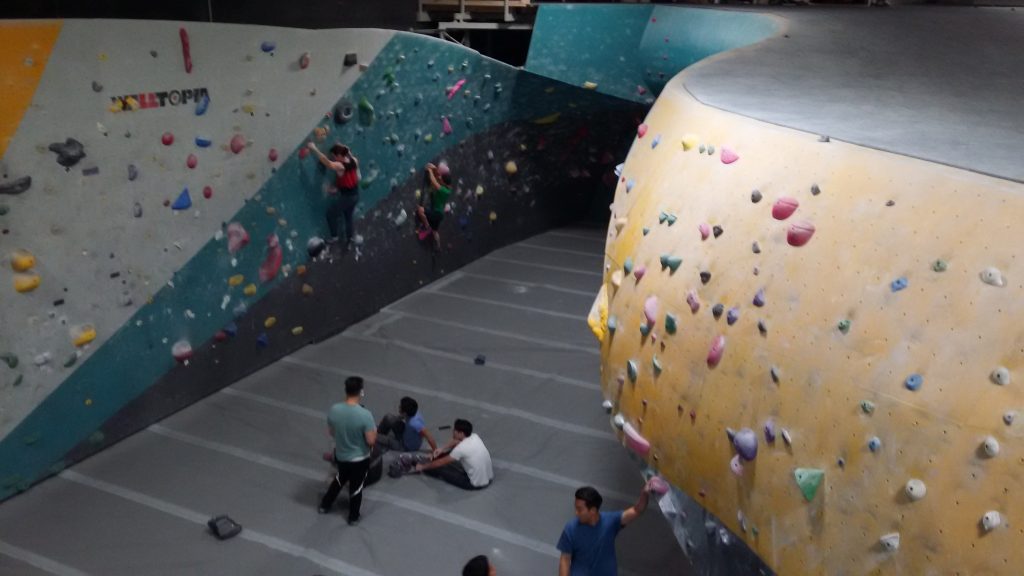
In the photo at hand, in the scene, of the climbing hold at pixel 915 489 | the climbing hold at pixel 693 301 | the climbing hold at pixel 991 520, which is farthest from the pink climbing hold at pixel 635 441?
the climbing hold at pixel 991 520

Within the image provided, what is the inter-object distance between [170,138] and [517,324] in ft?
10.7

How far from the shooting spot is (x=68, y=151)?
4.47 metres

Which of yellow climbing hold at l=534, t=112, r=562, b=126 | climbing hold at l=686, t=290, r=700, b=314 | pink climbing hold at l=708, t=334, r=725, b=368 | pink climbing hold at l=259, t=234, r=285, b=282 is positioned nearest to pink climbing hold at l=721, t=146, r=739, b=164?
climbing hold at l=686, t=290, r=700, b=314

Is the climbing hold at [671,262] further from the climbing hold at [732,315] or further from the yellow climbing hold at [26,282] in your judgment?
the yellow climbing hold at [26,282]

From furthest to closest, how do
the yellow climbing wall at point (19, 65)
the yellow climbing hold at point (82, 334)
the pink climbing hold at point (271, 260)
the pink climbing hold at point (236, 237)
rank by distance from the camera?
the pink climbing hold at point (271, 260)
the pink climbing hold at point (236, 237)
the yellow climbing hold at point (82, 334)
the yellow climbing wall at point (19, 65)

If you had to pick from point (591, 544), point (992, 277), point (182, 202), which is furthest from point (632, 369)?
point (182, 202)

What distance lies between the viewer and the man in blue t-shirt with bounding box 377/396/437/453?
5020mm

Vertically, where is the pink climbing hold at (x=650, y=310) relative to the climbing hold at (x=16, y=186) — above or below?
above

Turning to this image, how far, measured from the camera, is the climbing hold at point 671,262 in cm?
262

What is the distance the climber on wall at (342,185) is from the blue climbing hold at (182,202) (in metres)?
1.13

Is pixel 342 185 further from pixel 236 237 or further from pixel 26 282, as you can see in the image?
pixel 26 282

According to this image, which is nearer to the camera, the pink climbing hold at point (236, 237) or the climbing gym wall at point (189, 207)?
the climbing gym wall at point (189, 207)

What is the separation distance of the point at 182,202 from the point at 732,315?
3943 mm

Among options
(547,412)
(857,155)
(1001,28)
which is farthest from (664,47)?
(857,155)
